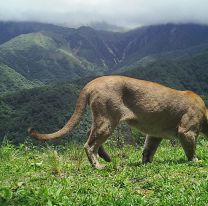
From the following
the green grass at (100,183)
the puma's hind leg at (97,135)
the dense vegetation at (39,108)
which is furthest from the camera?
the dense vegetation at (39,108)

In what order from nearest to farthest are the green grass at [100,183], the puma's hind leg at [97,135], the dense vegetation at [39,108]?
1. the green grass at [100,183]
2. the puma's hind leg at [97,135]
3. the dense vegetation at [39,108]

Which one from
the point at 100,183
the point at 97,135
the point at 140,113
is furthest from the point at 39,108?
the point at 100,183

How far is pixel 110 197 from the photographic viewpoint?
7680mm

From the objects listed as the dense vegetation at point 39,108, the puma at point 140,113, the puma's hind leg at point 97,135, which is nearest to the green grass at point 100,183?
the puma's hind leg at point 97,135

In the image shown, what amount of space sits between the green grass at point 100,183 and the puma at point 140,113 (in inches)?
22.3

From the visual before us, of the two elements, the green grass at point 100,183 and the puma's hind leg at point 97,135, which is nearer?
the green grass at point 100,183

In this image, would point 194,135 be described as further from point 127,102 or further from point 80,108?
point 80,108

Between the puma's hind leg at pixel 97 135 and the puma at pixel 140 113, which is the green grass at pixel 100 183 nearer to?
the puma's hind leg at pixel 97 135

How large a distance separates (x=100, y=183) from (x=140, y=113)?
3532 millimetres

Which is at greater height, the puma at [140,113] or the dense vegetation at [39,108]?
the puma at [140,113]

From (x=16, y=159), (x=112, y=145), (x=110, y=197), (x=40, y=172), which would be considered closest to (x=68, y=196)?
(x=110, y=197)

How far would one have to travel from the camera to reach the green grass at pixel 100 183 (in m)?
7.50

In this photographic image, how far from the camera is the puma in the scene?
11.5 metres

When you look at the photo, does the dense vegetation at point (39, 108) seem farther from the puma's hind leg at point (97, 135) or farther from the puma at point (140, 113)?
the puma's hind leg at point (97, 135)
